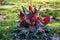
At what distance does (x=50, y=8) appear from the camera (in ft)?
18.8

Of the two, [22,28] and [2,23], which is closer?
[22,28]

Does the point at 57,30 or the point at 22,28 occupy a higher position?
the point at 22,28

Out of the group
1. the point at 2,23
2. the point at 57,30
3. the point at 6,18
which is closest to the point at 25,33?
the point at 57,30

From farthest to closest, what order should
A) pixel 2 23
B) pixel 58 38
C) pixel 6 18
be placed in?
pixel 6 18 → pixel 2 23 → pixel 58 38

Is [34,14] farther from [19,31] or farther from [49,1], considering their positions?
[49,1]

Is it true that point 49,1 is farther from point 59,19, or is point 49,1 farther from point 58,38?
point 58,38

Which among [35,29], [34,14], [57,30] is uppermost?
[34,14]

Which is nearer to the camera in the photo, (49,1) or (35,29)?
(35,29)

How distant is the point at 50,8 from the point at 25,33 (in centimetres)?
231

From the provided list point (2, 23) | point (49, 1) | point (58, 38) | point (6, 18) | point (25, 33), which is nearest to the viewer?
point (25, 33)

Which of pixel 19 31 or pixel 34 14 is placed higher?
pixel 34 14

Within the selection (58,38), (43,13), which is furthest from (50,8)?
(58,38)

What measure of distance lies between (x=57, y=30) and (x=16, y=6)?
6.07ft

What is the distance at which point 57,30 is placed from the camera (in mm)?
4320
